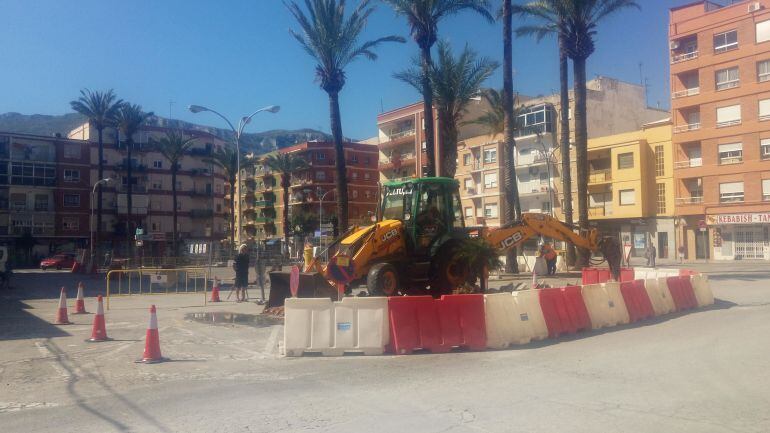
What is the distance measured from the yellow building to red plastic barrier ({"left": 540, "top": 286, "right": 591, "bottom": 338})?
141 ft

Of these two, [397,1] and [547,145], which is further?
[547,145]

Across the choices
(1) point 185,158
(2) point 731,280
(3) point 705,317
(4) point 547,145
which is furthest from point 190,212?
(3) point 705,317

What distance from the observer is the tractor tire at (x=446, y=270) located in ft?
52.3

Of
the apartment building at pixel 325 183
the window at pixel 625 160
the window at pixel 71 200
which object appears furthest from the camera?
the apartment building at pixel 325 183

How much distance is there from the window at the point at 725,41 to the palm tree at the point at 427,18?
27.9 m

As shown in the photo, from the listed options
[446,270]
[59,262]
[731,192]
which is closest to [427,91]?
[446,270]

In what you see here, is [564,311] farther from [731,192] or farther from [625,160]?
[625,160]

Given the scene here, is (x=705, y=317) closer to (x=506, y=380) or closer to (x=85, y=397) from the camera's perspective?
(x=506, y=380)

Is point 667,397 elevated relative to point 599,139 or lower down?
lower down

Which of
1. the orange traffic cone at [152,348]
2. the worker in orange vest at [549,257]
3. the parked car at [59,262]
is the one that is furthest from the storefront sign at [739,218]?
the parked car at [59,262]

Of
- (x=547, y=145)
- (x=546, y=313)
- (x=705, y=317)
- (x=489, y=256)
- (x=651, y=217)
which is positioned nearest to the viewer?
(x=546, y=313)

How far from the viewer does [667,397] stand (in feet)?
24.0

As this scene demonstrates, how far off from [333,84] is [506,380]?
2156 centimetres

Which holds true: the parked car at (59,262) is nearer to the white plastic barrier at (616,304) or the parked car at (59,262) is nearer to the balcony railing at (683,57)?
the white plastic barrier at (616,304)
